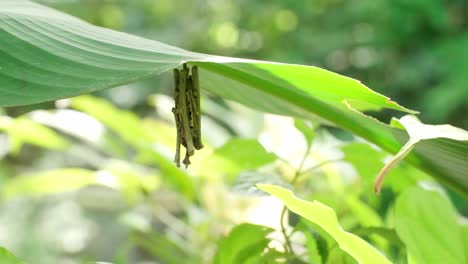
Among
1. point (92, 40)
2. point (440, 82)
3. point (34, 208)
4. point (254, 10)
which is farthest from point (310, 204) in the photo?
point (254, 10)

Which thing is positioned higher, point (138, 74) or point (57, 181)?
point (138, 74)

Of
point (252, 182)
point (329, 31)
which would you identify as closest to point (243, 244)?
point (252, 182)

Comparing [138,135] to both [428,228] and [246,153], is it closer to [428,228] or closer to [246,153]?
[246,153]

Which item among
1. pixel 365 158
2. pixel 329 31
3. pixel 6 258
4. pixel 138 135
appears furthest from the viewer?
pixel 329 31

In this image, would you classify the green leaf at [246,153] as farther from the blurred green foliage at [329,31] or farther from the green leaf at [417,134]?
the blurred green foliage at [329,31]

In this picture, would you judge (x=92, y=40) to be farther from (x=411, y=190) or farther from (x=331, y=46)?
(x=331, y=46)

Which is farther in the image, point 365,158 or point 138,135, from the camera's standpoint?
point 138,135

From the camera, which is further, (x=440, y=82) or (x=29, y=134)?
(x=440, y=82)

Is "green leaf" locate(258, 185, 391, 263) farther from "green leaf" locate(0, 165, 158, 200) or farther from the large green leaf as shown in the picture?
"green leaf" locate(0, 165, 158, 200)
